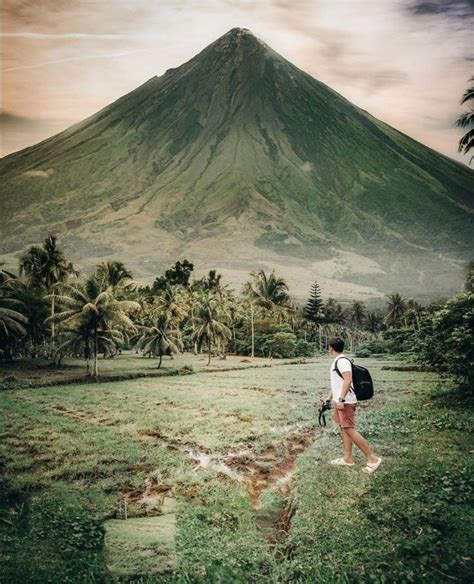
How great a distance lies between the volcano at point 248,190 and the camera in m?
80.8

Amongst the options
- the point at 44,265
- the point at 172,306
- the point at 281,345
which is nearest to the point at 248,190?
the point at 172,306

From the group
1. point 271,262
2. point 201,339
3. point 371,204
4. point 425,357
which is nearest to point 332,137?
point 371,204

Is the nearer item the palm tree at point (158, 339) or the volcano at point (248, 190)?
the palm tree at point (158, 339)

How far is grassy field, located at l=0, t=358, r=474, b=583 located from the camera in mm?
3721

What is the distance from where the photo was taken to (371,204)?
104312mm

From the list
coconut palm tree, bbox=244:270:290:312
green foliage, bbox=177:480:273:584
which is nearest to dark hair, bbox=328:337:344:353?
green foliage, bbox=177:480:273:584

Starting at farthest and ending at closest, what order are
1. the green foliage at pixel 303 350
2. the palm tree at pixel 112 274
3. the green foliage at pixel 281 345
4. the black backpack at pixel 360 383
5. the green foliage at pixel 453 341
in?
the palm tree at pixel 112 274 < the green foliage at pixel 303 350 < the green foliage at pixel 281 345 < the green foliage at pixel 453 341 < the black backpack at pixel 360 383

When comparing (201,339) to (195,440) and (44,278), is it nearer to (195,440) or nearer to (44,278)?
(44,278)

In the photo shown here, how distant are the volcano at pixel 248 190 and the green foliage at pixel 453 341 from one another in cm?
5193

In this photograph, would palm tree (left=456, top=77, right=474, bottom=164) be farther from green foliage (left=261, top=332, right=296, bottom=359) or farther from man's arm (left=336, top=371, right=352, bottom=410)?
green foliage (left=261, top=332, right=296, bottom=359)

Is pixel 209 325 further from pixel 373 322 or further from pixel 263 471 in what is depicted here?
pixel 373 322

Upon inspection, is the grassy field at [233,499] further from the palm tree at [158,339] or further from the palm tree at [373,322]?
the palm tree at [373,322]

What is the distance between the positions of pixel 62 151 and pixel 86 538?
345 ft

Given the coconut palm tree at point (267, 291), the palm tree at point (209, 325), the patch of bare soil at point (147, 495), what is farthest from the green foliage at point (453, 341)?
the coconut palm tree at point (267, 291)
